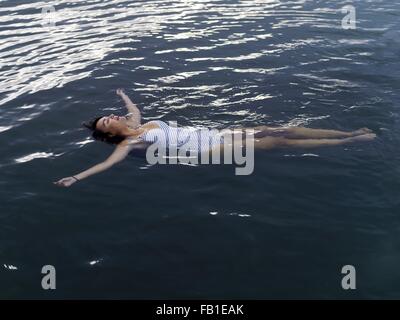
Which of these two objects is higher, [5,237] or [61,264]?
[5,237]

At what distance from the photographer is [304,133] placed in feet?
35.4

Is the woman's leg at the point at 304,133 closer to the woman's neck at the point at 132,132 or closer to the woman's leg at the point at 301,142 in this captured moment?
the woman's leg at the point at 301,142

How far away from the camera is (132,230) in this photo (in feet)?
27.9

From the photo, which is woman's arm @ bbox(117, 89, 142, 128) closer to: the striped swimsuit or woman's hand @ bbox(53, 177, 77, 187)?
the striped swimsuit

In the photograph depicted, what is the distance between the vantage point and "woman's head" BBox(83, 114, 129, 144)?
426 inches

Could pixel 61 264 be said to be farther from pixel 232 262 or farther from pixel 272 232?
pixel 272 232

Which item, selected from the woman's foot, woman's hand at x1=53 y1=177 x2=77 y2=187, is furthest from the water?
woman's hand at x1=53 y1=177 x2=77 y2=187

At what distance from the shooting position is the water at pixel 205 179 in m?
7.53

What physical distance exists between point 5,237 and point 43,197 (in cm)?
126

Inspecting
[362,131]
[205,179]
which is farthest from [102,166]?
[362,131]
